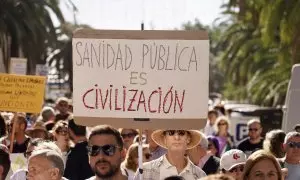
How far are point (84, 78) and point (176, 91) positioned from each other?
654mm

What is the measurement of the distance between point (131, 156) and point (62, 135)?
55.8 inches

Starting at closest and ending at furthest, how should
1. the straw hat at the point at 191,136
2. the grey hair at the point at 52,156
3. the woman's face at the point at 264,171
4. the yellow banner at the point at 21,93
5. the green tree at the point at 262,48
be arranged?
the grey hair at the point at 52,156, the woman's face at the point at 264,171, the straw hat at the point at 191,136, the yellow banner at the point at 21,93, the green tree at the point at 262,48

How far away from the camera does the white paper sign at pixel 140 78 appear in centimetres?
625

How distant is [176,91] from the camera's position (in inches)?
247

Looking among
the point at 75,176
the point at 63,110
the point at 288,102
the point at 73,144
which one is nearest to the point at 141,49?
the point at 75,176

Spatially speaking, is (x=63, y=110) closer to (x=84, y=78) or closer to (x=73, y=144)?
(x=73, y=144)

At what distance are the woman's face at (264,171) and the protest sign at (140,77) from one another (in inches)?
20.3

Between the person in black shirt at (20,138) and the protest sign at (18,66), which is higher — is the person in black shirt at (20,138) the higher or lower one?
the lower one

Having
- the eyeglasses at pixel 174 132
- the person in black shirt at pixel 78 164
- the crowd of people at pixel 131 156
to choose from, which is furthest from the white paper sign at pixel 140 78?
the person in black shirt at pixel 78 164

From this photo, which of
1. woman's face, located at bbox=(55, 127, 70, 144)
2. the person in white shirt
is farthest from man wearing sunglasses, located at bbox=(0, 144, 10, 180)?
the person in white shirt

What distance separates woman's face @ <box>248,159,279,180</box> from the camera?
6.20 metres

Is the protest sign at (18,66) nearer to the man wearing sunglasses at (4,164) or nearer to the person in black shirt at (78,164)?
the person in black shirt at (78,164)

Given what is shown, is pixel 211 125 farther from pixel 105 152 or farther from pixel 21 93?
pixel 105 152

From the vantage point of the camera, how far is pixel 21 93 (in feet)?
33.8
